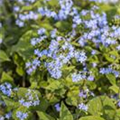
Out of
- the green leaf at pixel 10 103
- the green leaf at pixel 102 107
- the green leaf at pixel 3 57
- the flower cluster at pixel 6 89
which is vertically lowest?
the green leaf at pixel 102 107

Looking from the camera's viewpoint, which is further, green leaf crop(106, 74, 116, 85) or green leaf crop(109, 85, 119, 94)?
green leaf crop(106, 74, 116, 85)

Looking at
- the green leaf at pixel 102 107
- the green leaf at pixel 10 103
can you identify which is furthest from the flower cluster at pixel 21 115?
the green leaf at pixel 102 107

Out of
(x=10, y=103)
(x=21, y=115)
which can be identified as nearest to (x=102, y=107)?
(x=21, y=115)

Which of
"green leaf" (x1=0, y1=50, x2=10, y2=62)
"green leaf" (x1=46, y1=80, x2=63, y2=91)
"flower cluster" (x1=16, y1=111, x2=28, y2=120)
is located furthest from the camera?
"green leaf" (x1=0, y1=50, x2=10, y2=62)

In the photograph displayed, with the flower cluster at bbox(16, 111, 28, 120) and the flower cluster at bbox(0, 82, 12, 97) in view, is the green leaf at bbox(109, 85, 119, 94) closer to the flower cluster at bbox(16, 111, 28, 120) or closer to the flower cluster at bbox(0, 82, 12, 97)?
the flower cluster at bbox(16, 111, 28, 120)

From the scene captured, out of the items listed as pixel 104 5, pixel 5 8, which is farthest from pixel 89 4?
pixel 5 8

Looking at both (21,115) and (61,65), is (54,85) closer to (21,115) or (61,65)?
(61,65)

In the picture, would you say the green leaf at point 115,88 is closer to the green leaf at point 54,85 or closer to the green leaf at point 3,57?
the green leaf at point 54,85

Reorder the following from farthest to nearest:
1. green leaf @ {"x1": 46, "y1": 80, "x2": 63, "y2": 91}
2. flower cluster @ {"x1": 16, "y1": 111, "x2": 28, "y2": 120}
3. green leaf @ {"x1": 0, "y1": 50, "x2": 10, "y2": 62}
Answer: green leaf @ {"x1": 0, "y1": 50, "x2": 10, "y2": 62}, green leaf @ {"x1": 46, "y1": 80, "x2": 63, "y2": 91}, flower cluster @ {"x1": 16, "y1": 111, "x2": 28, "y2": 120}

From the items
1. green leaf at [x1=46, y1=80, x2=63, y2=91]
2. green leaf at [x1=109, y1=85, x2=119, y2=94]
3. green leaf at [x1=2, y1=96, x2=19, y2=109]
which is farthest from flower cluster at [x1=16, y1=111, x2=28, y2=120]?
green leaf at [x1=109, y1=85, x2=119, y2=94]
